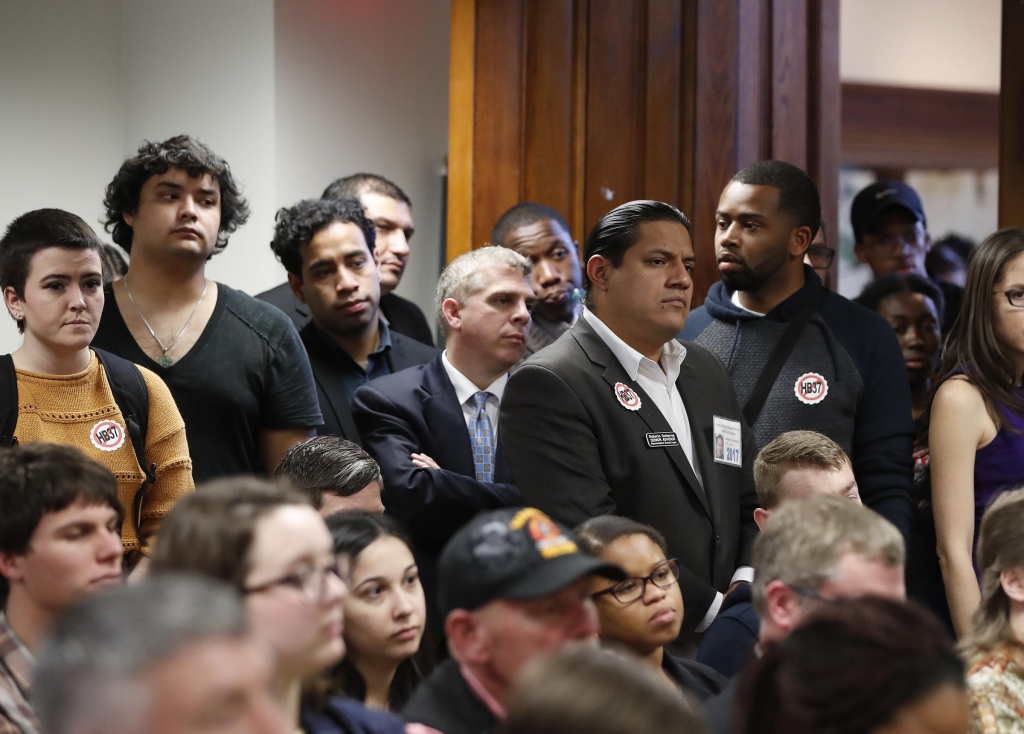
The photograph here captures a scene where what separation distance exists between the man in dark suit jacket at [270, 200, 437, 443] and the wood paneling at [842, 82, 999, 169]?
4.43 meters

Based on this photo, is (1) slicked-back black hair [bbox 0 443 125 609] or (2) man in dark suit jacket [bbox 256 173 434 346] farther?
(2) man in dark suit jacket [bbox 256 173 434 346]

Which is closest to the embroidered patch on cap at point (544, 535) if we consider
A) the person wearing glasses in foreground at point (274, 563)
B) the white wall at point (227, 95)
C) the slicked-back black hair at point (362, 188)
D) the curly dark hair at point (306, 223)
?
the person wearing glasses in foreground at point (274, 563)

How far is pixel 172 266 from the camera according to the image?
3.02m

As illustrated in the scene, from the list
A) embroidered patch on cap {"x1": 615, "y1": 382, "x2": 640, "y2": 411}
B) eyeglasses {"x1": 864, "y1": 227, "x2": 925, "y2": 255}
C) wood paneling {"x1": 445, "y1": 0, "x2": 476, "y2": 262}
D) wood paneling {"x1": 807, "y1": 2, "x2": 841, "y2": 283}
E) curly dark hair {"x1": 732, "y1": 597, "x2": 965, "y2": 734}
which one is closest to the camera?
curly dark hair {"x1": 732, "y1": 597, "x2": 965, "y2": 734}

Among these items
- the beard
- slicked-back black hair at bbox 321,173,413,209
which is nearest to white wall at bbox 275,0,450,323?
slicked-back black hair at bbox 321,173,413,209

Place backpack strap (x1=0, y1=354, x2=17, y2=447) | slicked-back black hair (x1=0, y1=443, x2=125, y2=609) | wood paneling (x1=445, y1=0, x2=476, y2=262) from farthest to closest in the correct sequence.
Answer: wood paneling (x1=445, y1=0, x2=476, y2=262), backpack strap (x1=0, y1=354, x2=17, y2=447), slicked-back black hair (x1=0, y1=443, x2=125, y2=609)

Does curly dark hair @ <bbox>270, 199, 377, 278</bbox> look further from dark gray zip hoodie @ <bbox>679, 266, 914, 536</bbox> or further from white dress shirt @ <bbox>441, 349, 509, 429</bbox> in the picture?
dark gray zip hoodie @ <bbox>679, 266, 914, 536</bbox>

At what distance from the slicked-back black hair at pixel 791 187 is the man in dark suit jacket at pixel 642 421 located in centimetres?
43

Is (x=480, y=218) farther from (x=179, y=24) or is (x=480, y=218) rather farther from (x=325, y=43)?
(x=179, y=24)

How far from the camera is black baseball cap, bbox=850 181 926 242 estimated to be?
452 centimetres

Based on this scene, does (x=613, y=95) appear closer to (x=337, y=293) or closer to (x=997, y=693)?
(x=337, y=293)

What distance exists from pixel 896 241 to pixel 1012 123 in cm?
56

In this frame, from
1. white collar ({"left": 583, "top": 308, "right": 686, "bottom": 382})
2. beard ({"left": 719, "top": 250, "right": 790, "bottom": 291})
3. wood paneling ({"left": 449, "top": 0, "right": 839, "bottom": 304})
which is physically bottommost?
white collar ({"left": 583, "top": 308, "right": 686, "bottom": 382})

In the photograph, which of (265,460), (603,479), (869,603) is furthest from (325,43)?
(869,603)
